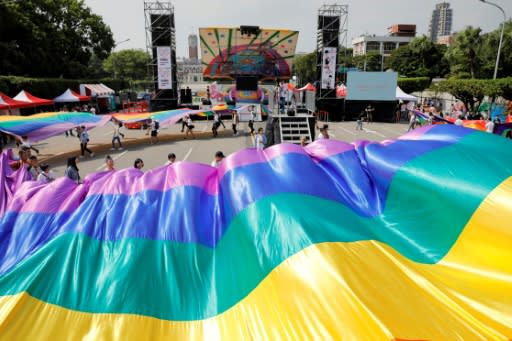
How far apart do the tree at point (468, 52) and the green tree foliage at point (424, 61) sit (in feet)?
67.8

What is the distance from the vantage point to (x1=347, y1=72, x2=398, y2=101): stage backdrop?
26281 mm

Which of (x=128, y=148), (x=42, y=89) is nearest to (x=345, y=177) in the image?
(x=128, y=148)

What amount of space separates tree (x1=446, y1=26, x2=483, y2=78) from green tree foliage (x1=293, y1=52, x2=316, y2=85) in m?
38.6

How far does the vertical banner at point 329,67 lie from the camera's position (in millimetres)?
26594

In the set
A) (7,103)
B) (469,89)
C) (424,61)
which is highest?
(424,61)

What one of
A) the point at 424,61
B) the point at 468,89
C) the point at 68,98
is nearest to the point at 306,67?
the point at 424,61

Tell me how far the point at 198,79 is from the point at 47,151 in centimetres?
13023

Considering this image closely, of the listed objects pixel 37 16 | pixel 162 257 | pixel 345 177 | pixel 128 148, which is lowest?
pixel 128 148

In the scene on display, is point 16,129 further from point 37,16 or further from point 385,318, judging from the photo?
point 37,16

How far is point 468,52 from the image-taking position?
124 feet

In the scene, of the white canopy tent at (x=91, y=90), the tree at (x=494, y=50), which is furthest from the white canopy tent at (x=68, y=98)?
the tree at (x=494, y=50)

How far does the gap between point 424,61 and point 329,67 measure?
44.3m

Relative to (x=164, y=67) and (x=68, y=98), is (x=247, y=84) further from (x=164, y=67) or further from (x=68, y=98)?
(x=68, y=98)

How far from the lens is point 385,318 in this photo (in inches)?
89.7
